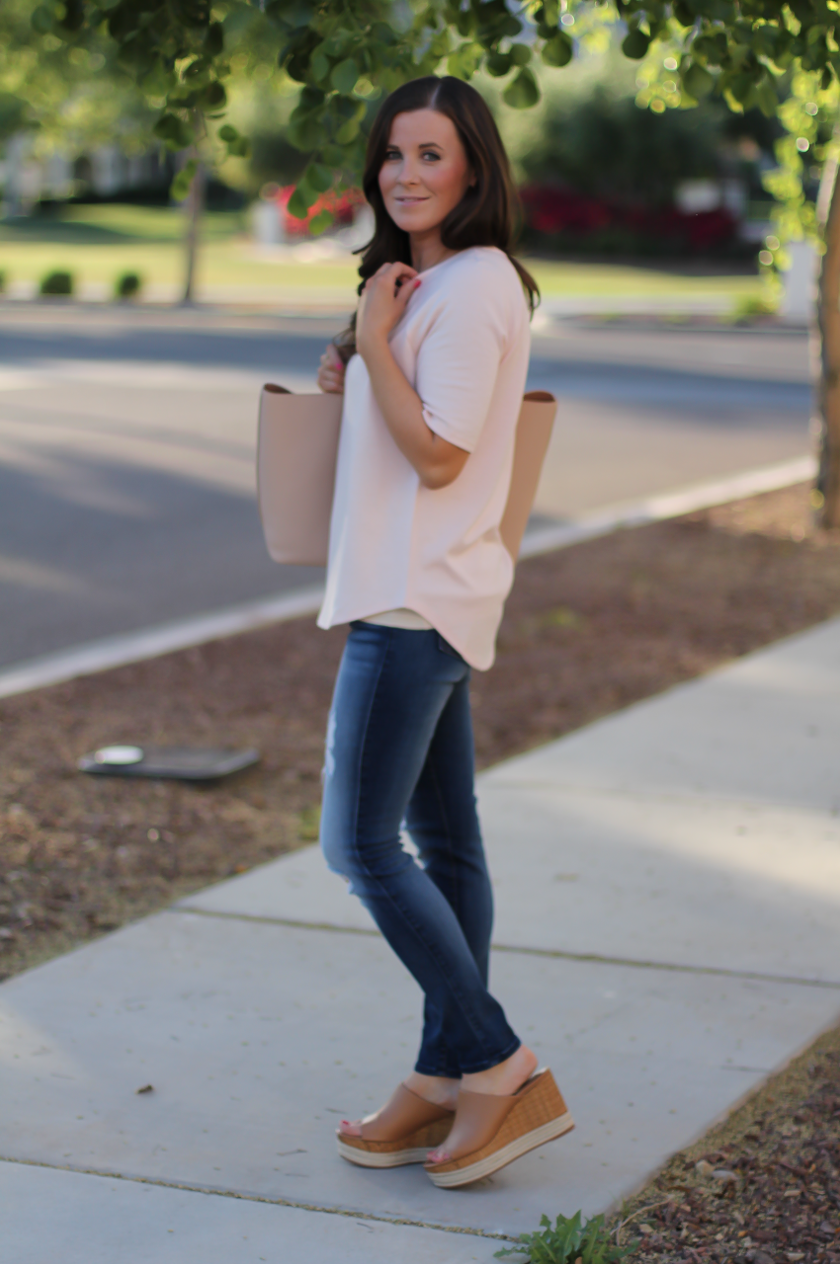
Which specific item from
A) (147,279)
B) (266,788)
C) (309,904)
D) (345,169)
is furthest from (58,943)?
(147,279)

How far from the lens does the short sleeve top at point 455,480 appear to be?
2.56 meters

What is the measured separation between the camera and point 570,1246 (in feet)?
8.20

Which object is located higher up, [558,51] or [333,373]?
[558,51]

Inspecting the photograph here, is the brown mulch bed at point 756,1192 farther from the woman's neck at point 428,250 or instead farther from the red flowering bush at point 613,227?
the red flowering bush at point 613,227

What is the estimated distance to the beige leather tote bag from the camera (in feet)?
9.43

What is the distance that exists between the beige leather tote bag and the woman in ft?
0.25

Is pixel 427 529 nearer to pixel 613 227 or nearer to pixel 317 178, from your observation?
pixel 317 178

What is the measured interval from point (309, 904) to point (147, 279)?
33.1 meters

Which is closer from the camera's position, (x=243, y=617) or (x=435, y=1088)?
(x=435, y=1088)

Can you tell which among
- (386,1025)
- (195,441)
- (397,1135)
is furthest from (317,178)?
(195,441)

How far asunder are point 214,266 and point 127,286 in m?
12.6

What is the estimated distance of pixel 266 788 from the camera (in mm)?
5234

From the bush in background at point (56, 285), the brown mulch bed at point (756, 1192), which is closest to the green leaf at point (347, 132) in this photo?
the brown mulch bed at point (756, 1192)

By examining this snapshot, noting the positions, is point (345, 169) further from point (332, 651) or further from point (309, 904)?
point (332, 651)
